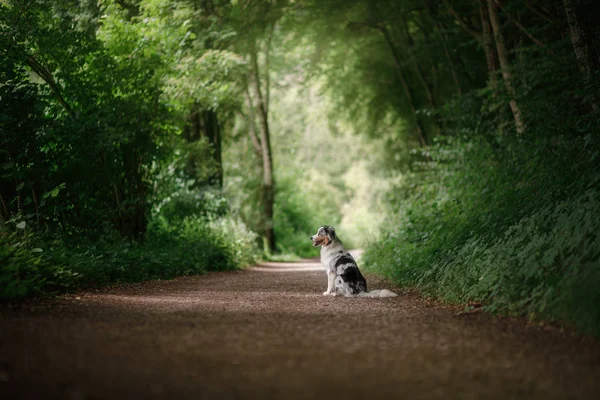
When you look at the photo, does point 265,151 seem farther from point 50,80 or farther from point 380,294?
point 380,294

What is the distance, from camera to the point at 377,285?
11039mm

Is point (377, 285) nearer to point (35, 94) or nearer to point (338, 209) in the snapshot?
point (35, 94)

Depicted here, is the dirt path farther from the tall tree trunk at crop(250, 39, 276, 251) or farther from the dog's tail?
the tall tree trunk at crop(250, 39, 276, 251)

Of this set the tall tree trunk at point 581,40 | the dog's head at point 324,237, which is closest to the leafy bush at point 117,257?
the dog's head at point 324,237

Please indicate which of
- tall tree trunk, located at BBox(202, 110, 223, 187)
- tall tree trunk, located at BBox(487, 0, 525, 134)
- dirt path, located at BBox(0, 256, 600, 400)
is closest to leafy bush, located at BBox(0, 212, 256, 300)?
dirt path, located at BBox(0, 256, 600, 400)

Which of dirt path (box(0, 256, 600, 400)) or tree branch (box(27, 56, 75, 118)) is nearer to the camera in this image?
dirt path (box(0, 256, 600, 400))

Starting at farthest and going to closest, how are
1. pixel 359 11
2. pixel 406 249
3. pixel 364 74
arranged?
1. pixel 364 74
2. pixel 359 11
3. pixel 406 249

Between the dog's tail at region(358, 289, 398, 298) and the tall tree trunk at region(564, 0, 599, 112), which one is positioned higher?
the tall tree trunk at region(564, 0, 599, 112)

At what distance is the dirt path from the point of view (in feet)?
11.1

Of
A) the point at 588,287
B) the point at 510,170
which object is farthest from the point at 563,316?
the point at 510,170

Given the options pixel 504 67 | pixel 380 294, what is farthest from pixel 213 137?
pixel 380 294

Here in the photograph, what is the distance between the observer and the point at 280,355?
4.26 metres

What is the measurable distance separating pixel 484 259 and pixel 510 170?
3528mm

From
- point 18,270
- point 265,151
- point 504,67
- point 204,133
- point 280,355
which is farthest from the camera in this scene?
point 265,151
